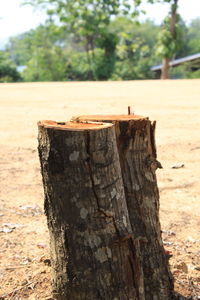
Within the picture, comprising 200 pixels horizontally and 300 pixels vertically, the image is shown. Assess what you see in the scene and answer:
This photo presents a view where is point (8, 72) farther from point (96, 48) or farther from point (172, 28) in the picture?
point (172, 28)

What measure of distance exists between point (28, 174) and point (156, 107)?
5.13 m

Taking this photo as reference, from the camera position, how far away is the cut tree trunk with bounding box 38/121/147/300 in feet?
5.74

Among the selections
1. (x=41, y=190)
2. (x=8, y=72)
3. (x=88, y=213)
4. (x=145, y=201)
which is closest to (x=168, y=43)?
(x=8, y=72)

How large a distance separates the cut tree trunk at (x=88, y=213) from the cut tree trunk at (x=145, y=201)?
162mm

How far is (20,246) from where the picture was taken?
9.37 feet

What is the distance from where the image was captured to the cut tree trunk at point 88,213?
1.75 m

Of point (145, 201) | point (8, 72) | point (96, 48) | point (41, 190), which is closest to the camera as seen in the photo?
point (145, 201)

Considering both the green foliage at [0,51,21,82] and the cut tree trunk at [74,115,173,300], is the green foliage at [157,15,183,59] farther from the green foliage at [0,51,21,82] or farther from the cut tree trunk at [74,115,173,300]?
the cut tree trunk at [74,115,173,300]

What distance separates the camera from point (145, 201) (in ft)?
6.80

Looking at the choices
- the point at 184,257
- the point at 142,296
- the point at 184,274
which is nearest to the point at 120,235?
the point at 142,296

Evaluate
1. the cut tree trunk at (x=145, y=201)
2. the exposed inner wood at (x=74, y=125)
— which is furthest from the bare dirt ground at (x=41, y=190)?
the exposed inner wood at (x=74, y=125)

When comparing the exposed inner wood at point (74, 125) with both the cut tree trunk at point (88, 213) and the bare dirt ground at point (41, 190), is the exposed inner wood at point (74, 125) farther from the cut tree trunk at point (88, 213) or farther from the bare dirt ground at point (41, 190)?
the bare dirt ground at point (41, 190)

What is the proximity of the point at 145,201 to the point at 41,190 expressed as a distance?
7.05 ft

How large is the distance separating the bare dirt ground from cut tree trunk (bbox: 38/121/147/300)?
0.49 meters
